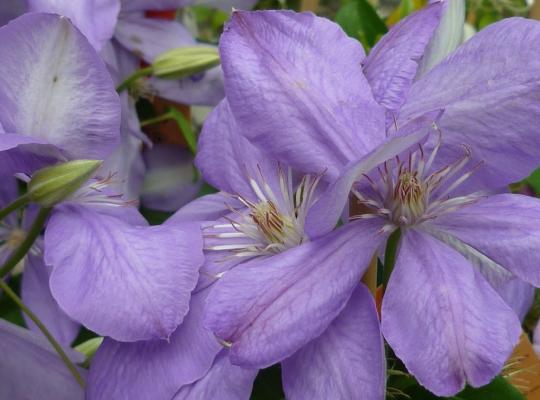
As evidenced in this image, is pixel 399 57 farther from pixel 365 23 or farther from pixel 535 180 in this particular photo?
pixel 365 23

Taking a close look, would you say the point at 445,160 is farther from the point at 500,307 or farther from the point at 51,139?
the point at 51,139

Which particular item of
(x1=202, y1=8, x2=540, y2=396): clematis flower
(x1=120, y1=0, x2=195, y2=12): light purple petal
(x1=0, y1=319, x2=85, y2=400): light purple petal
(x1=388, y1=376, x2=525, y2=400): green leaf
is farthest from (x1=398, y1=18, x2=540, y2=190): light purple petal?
(x1=120, y1=0, x2=195, y2=12): light purple petal

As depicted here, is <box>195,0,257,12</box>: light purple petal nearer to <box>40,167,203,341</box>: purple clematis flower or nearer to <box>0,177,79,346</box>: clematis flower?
<box>0,177,79,346</box>: clematis flower

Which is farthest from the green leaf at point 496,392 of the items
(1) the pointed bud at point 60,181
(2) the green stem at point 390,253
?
(1) the pointed bud at point 60,181

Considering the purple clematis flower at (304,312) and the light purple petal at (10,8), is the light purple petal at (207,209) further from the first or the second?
the light purple petal at (10,8)

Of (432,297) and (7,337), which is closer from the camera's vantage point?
(432,297)

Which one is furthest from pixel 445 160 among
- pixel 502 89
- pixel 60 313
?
pixel 60 313

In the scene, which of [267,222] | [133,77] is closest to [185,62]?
[133,77]
